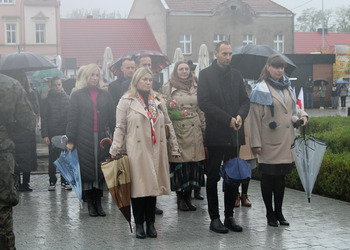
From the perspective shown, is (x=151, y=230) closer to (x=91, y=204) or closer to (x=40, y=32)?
(x=91, y=204)

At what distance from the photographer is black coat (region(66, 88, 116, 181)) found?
805cm

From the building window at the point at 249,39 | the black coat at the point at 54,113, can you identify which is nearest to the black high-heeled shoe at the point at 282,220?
the black coat at the point at 54,113

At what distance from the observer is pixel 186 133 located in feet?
26.9

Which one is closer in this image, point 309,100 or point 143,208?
point 143,208

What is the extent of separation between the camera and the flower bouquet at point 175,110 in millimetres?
8172

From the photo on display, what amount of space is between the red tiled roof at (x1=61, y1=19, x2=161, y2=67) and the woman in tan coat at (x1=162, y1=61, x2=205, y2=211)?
1581 inches

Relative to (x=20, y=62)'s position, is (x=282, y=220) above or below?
below

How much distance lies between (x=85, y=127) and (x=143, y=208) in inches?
67.3

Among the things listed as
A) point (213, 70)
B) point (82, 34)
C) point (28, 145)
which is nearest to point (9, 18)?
point (82, 34)

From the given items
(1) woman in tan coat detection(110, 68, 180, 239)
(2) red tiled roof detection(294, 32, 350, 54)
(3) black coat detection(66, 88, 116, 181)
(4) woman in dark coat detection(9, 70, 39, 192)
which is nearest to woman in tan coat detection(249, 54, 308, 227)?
(1) woman in tan coat detection(110, 68, 180, 239)

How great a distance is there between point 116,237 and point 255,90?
2.29 m

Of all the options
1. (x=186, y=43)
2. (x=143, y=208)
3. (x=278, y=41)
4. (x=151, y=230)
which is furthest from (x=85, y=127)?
(x=278, y=41)

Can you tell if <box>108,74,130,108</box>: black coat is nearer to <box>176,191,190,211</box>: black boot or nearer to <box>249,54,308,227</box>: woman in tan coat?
<box>176,191,190,211</box>: black boot

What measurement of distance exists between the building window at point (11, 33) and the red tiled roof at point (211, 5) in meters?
12.3
